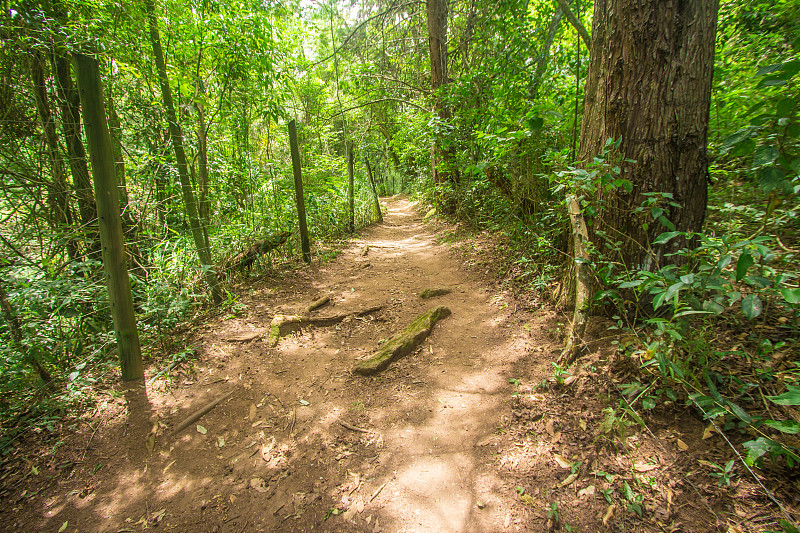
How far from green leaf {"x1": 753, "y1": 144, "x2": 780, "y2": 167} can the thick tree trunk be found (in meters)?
0.58

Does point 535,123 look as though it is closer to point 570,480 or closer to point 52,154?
point 570,480

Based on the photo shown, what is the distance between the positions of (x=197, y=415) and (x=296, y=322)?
1516 mm

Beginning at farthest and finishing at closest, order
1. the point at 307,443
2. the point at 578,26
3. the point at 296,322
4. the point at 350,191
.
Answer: the point at 350,191
the point at 296,322
the point at 578,26
the point at 307,443

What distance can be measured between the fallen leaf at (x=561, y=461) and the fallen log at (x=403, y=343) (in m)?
1.69

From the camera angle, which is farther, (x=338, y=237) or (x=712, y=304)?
(x=338, y=237)

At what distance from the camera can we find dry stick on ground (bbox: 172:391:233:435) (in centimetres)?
272

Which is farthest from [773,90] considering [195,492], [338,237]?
[338,237]

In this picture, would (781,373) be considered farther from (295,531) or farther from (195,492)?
(195,492)

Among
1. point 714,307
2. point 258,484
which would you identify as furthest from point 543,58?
point 258,484

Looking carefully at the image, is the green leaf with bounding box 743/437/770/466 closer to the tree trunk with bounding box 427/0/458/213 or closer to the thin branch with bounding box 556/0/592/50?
the thin branch with bounding box 556/0/592/50

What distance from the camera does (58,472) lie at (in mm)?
2377

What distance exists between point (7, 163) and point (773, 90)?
6.25 m

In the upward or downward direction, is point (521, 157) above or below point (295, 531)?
above

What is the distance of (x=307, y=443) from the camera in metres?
2.55
